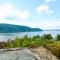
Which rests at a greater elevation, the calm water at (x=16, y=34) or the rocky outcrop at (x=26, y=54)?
the calm water at (x=16, y=34)

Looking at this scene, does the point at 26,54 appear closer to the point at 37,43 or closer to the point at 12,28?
the point at 37,43

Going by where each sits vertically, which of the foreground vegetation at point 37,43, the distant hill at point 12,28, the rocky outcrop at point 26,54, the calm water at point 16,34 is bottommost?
the rocky outcrop at point 26,54

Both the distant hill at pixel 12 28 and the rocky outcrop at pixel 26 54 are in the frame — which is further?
the distant hill at pixel 12 28

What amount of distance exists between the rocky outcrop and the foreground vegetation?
0.06 m

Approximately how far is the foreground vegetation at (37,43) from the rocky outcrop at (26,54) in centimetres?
6

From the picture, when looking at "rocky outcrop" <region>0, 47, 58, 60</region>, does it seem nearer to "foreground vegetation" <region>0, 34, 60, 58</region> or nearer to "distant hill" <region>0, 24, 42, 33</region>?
"foreground vegetation" <region>0, 34, 60, 58</region>

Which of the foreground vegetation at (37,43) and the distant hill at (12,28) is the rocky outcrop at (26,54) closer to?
the foreground vegetation at (37,43)

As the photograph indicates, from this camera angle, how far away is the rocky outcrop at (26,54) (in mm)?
1625

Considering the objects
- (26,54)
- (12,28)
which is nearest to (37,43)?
(26,54)

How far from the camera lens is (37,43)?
5.92 ft

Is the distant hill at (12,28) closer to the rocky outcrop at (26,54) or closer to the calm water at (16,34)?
the calm water at (16,34)

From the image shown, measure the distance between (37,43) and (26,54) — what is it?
207 mm

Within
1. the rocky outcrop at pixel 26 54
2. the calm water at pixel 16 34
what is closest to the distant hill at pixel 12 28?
the calm water at pixel 16 34

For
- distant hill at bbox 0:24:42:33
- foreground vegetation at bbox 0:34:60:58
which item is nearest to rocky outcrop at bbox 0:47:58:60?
foreground vegetation at bbox 0:34:60:58
